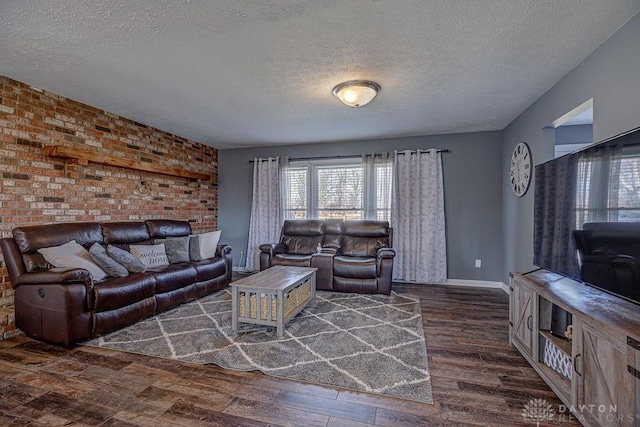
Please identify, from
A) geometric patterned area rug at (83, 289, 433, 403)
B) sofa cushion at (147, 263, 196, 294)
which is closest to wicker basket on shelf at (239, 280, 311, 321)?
geometric patterned area rug at (83, 289, 433, 403)

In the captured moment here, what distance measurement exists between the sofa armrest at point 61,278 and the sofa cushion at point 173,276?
65 cm

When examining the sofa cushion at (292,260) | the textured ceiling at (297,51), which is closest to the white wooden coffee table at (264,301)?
the sofa cushion at (292,260)

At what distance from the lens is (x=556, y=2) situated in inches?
68.7

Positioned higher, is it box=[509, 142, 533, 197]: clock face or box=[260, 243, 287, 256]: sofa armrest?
box=[509, 142, 533, 197]: clock face

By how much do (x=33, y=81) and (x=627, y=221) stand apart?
4.65 metres

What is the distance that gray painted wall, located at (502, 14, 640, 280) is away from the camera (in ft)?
6.12

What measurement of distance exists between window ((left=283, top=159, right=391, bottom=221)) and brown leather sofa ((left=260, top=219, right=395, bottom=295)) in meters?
0.33

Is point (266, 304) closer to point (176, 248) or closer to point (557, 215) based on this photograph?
point (176, 248)

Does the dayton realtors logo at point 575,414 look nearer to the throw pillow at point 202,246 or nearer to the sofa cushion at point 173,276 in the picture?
the sofa cushion at point 173,276

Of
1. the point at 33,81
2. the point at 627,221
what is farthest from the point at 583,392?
the point at 33,81

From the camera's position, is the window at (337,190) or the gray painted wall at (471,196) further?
the window at (337,190)

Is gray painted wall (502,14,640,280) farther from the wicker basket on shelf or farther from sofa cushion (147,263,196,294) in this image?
sofa cushion (147,263,196,294)

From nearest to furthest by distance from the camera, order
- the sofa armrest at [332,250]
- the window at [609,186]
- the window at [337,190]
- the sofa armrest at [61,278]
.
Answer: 1. the window at [609,186]
2. the sofa armrest at [61,278]
3. the sofa armrest at [332,250]
4. the window at [337,190]

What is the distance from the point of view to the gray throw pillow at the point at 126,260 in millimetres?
3121
